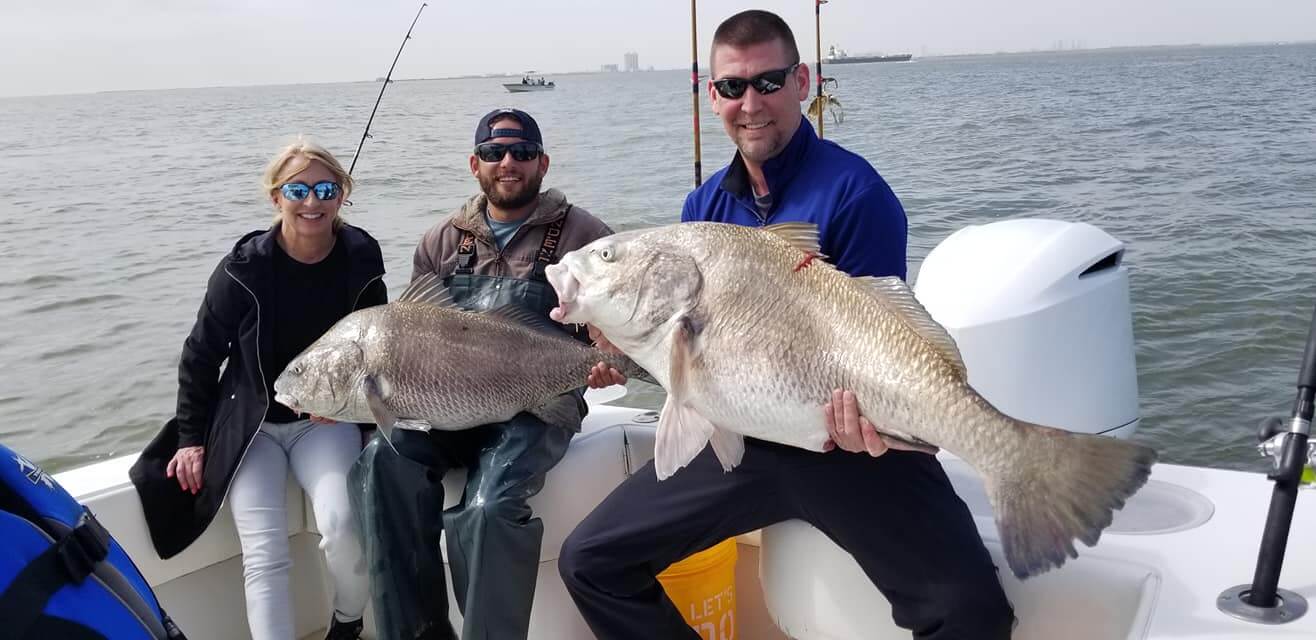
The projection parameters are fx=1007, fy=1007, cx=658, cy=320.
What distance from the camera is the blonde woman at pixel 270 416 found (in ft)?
10.7

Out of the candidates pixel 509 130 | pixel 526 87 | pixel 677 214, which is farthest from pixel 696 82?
pixel 526 87

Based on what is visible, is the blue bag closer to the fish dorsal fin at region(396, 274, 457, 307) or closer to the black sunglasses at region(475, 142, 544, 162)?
the fish dorsal fin at region(396, 274, 457, 307)

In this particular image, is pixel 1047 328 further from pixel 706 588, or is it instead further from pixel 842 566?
pixel 706 588

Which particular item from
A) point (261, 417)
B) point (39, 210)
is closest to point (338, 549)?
point (261, 417)

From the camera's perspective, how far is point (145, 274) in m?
12.4

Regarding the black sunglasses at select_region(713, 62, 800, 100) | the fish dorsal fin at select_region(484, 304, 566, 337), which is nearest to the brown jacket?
the fish dorsal fin at select_region(484, 304, 566, 337)

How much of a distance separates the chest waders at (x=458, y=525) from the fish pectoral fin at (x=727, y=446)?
31.3 inches

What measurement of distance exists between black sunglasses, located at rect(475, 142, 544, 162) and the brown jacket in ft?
0.49

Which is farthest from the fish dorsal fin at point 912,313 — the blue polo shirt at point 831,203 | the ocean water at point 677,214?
the ocean water at point 677,214

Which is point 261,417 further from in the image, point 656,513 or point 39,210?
point 39,210

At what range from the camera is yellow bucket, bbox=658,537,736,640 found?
311 cm

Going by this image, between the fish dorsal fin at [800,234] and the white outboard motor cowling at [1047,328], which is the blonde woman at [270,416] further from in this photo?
the white outboard motor cowling at [1047,328]

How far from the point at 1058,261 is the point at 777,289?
4.90ft

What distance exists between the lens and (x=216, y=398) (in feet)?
→ 11.3
